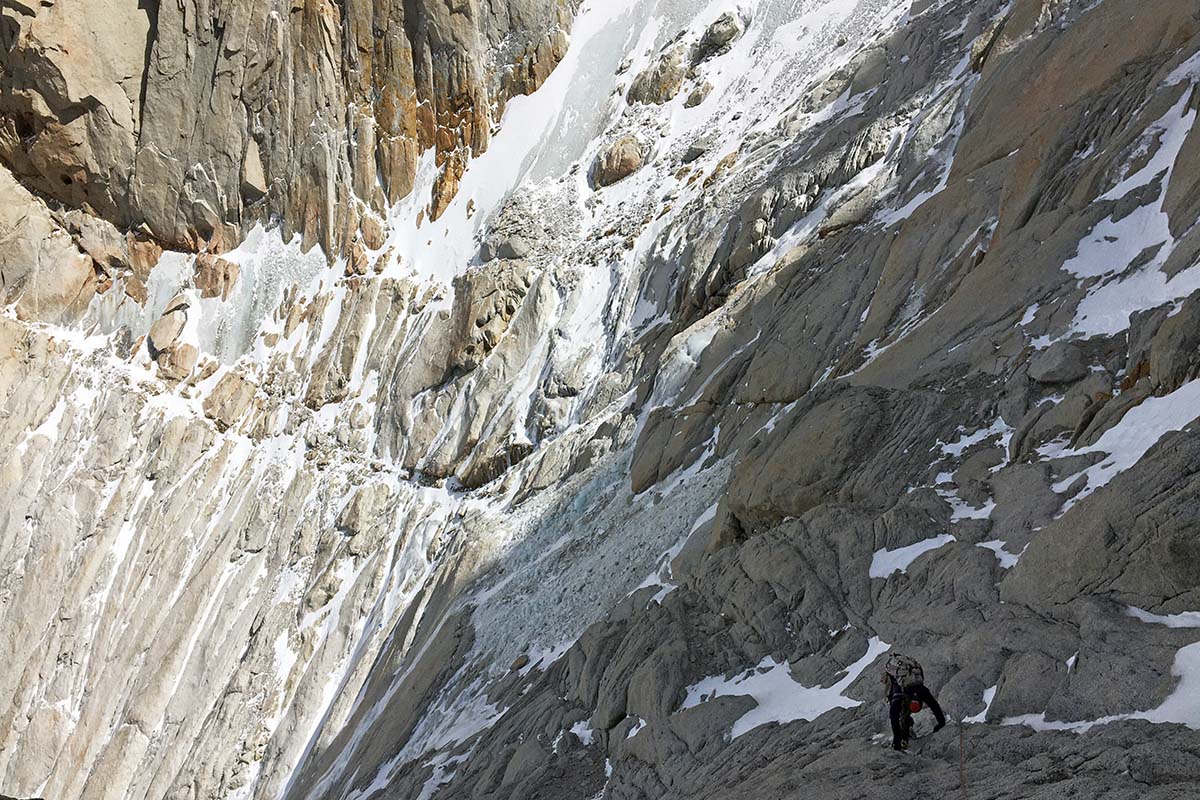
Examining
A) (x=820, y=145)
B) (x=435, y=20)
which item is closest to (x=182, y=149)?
(x=435, y=20)

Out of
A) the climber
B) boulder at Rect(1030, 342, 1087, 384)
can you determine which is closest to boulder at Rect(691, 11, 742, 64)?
boulder at Rect(1030, 342, 1087, 384)

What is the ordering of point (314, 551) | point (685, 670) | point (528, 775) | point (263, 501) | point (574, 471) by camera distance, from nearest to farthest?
point (685, 670) → point (528, 775) → point (574, 471) → point (314, 551) → point (263, 501)

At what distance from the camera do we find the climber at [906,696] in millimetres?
9992

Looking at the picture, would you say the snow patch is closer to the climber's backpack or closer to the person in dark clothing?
the climber's backpack

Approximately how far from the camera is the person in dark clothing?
998 cm

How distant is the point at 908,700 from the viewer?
999 cm

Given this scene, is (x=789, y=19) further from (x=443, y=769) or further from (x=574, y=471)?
(x=443, y=769)

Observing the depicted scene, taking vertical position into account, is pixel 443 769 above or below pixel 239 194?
below

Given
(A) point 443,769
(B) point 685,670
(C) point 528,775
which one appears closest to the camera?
(B) point 685,670

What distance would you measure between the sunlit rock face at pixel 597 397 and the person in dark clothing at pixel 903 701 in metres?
0.22

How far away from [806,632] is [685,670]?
2.50 meters

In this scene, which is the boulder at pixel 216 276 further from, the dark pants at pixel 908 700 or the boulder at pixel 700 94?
the dark pants at pixel 908 700

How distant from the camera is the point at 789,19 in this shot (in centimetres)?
4506

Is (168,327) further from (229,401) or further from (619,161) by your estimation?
(619,161)
